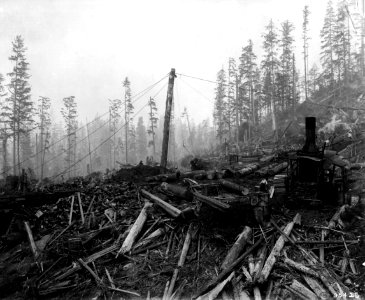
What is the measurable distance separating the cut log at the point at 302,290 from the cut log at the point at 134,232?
4.52 metres

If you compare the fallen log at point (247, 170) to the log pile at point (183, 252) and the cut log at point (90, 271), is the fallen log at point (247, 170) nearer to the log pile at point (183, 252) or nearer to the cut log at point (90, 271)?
the log pile at point (183, 252)

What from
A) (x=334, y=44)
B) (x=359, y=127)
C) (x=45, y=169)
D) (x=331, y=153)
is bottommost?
(x=45, y=169)

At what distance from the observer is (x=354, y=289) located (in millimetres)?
4871

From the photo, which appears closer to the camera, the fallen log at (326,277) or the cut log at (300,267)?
the fallen log at (326,277)

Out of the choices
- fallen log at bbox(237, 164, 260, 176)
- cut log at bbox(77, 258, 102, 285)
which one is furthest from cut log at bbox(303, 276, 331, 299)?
fallen log at bbox(237, 164, 260, 176)

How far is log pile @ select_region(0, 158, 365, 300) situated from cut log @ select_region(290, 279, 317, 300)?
2 cm

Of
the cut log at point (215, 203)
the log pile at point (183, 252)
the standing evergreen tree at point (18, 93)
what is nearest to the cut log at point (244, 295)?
the log pile at point (183, 252)

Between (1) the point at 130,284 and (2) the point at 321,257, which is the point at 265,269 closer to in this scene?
(2) the point at 321,257

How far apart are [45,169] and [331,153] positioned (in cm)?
5922

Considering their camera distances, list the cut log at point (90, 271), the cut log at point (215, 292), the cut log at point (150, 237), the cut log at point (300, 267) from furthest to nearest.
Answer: the cut log at point (150, 237)
the cut log at point (90, 271)
the cut log at point (300, 267)
the cut log at point (215, 292)

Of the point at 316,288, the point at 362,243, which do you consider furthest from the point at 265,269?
the point at 362,243

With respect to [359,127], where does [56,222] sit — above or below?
below

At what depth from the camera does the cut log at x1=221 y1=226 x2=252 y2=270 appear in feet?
19.8

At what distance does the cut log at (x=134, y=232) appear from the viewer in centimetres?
729
